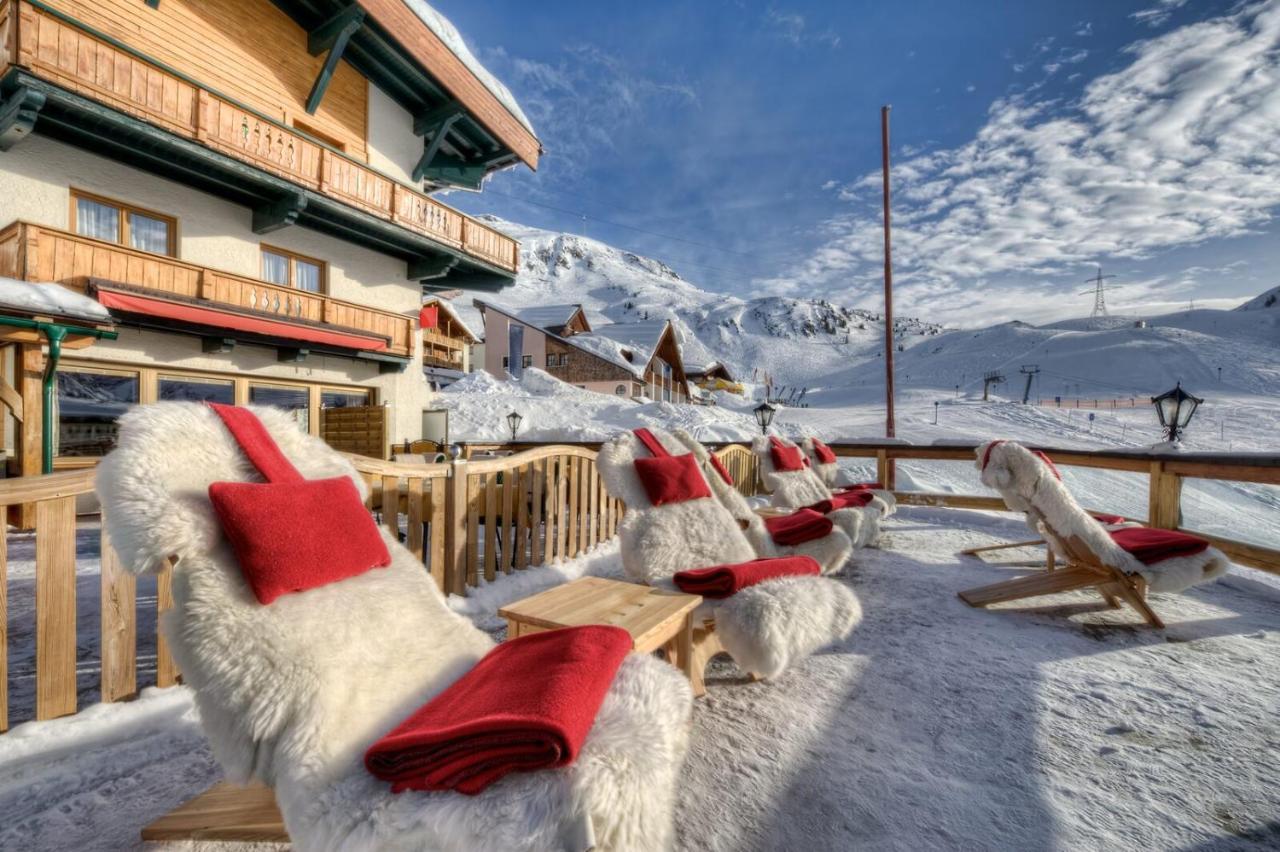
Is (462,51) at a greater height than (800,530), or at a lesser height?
greater

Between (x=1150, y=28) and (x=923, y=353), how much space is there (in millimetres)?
79287

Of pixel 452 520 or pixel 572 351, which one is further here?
pixel 572 351

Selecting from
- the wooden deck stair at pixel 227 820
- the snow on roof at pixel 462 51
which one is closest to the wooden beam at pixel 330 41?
the snow on roof at pixel 462 51

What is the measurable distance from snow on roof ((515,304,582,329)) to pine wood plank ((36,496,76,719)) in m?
25.5

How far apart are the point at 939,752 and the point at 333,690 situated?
2.16 metres

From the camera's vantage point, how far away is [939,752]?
6.41 ft

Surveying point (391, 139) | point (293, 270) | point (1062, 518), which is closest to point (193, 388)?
point (293, 270)

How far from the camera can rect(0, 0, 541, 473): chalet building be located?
5.84m

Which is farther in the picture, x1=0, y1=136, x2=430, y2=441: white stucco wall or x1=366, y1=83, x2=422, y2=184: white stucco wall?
x1=366, y1=83, x2=422, y2=184: white stucco wall

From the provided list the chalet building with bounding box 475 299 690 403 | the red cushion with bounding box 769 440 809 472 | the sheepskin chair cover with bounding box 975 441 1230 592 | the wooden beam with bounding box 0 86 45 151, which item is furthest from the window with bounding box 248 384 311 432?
the chalet building with bounding box 475 299 690 403

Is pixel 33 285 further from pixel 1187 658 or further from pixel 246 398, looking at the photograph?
pixel 1187 658

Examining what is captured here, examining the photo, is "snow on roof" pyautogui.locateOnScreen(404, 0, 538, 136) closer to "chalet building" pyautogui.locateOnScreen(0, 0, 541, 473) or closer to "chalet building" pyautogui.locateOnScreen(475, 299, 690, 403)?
"chalet building" pyautogui.locateOnScreen(0, 0, 541, 473)

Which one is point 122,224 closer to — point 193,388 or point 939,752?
point 193,388

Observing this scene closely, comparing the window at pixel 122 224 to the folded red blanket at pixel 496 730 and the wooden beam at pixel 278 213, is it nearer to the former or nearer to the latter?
the wooden beam at pixel 278 213
